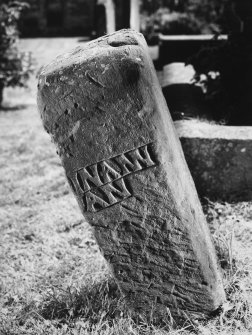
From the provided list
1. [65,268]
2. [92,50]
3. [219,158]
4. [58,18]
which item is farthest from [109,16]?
[58,18]

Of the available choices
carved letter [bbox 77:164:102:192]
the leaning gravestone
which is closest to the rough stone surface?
the leaning gravestone

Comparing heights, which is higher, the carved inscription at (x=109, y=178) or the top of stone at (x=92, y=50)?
the top of stone at (x=92, y=50)

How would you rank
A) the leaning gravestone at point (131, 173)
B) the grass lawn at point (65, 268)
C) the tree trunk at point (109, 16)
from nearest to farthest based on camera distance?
1. the leaning gravestone at point (131, 173)
2. the grass lawn at point (65, 268)
3. the tree trunk at point (109, 16)

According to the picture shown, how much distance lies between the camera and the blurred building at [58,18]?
16.2 meters

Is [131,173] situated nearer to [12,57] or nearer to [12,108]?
[12,108]

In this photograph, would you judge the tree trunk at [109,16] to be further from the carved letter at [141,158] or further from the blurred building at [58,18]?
the blurred building at [58,18]

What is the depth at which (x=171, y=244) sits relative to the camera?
5.44 feet

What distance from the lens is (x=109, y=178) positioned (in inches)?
60.2

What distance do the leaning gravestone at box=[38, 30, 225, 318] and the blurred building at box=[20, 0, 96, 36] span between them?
1564 centimetres

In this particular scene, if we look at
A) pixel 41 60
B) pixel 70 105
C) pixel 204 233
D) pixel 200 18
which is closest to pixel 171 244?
pixel 204 233

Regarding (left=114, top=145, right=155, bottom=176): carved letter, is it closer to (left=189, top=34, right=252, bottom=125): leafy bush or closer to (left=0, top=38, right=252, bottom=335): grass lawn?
(left=0, top=38, right=252, bottom=335): grass lawn

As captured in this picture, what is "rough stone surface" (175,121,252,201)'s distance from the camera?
259 centimetres

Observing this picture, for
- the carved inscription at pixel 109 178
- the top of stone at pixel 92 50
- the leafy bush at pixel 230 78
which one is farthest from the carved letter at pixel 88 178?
the leafy bush at pixel 230 78

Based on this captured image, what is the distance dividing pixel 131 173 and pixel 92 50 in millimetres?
524
